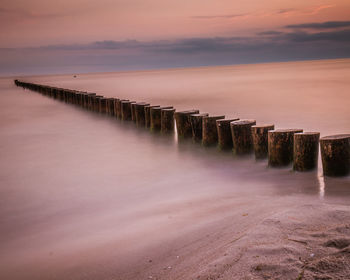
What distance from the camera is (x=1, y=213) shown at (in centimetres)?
404

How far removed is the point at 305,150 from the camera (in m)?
4.33

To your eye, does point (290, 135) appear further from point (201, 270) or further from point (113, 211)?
point (201, 270)

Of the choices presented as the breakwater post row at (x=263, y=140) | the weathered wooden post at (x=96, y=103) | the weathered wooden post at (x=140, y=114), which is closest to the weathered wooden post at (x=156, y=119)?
the breakwater post row at (x=263, y=140)

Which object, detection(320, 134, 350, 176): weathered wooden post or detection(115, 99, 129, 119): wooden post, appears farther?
detection(115, 99, 129, 119): wooden post

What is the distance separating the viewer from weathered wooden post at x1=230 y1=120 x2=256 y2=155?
5.32 metres

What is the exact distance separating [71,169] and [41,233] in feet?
8.42

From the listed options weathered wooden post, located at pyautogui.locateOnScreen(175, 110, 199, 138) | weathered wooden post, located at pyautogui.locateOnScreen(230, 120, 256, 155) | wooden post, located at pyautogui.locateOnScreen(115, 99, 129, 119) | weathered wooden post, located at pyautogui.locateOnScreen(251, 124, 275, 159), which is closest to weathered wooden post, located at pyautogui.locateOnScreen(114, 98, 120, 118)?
wooden post, located at pyautogui.locateOnScreen(115, 99, 129, 119)

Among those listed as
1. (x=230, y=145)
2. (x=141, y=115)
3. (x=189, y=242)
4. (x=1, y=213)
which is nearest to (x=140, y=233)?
(x=189, y=242)

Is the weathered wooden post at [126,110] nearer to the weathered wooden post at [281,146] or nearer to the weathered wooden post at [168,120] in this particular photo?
the weathered wooden post at [168,120]

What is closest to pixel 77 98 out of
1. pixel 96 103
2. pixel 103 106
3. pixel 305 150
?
pixel 96 103

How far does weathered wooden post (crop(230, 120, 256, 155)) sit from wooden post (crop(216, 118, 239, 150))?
31cm

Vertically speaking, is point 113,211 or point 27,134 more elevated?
point 27,134

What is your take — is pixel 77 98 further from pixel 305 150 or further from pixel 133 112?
pixel 305 150

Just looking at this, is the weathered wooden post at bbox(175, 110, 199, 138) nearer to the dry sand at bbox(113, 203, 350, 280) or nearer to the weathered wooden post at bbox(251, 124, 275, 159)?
the weathered wooden post at bbox(251, 124, 275, 159)
